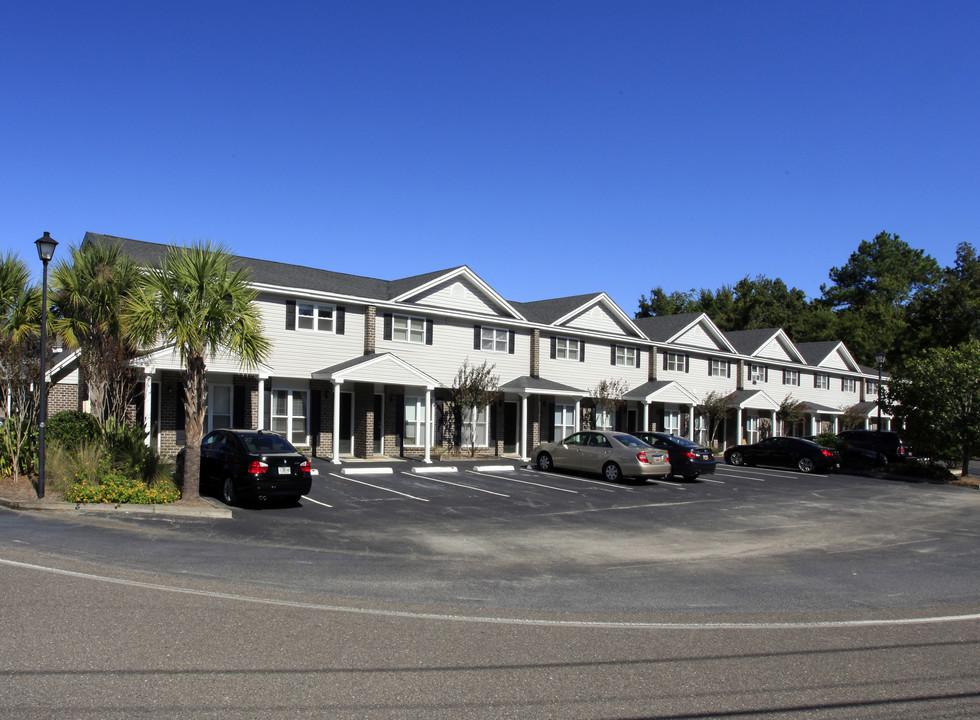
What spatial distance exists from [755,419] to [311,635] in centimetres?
4237

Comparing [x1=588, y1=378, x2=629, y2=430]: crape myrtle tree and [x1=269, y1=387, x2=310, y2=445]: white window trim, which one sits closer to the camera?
[x1=269, y1=387, x2=310, y2=445]: white window trim

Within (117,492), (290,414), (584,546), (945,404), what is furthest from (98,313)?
(945,404)

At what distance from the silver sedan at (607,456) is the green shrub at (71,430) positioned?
13278 mm

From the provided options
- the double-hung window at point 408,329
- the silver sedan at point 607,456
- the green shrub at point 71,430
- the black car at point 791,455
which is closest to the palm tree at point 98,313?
the green shrub at point 71,430

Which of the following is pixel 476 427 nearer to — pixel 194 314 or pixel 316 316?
pixel 316 316

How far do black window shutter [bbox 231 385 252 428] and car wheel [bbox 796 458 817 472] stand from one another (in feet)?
69.7

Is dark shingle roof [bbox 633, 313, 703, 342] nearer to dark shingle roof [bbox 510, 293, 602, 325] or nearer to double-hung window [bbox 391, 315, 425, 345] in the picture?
dark shingle roof [bbox 510, 293, 602, 325]

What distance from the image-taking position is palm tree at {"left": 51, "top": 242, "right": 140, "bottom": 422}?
18.1 m

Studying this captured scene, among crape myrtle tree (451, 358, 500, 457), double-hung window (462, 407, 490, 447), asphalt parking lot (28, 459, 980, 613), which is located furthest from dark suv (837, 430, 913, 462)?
crape myrtle tree (451, 358, 500, 457)

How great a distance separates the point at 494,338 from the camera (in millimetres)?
30781

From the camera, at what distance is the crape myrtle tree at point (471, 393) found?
28.5 m

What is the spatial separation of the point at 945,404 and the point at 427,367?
62.4 feet

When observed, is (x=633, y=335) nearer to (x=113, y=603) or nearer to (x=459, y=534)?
(x=459, y=534)

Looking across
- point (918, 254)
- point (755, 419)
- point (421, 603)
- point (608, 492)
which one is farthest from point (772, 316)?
point (421, 603)
